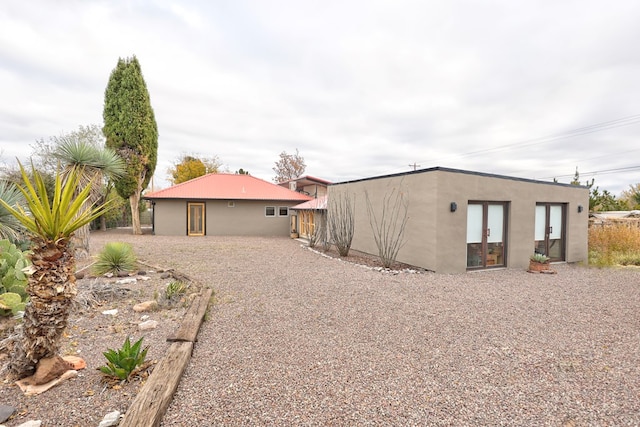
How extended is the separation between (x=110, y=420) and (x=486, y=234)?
9.16 m

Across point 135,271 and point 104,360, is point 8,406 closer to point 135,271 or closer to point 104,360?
point 104,360

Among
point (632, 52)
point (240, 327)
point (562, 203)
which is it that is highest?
point (632, 52)

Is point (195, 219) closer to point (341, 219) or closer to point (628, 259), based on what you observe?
point (341, 219)

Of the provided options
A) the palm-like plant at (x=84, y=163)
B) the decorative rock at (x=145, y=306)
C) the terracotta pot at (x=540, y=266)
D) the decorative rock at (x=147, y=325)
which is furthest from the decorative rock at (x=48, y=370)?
the terracotta pot at (x=540, y=266)

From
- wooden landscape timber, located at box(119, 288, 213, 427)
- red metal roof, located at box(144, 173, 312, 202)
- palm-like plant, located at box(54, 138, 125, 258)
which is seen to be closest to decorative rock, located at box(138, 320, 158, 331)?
wooden landscape timber, located at box(119, 288, 213, 427)

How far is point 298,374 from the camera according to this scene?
2959 mm

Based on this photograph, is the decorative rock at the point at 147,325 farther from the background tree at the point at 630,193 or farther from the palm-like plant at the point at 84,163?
the background tree at the point at 630,193

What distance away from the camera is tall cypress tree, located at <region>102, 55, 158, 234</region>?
55.3 feet

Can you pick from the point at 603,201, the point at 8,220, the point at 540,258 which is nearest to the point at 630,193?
the point at 603,201

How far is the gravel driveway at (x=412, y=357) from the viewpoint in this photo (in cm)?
243

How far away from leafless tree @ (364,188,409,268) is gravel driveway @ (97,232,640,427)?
2.72 metres

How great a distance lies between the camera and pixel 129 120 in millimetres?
16891

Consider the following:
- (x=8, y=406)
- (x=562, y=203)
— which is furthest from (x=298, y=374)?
(x=562, y=203)

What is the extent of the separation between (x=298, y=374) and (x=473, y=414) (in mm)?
1541
